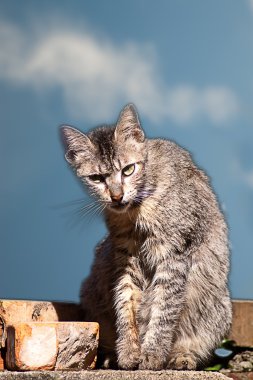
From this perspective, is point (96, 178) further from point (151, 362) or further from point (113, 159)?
point (151, 362)

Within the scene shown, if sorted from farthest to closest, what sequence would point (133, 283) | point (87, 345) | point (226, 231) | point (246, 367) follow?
point (246, 367) < point (226, 231) < point (133, 283) < point (87, 345)

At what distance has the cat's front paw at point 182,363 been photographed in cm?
457

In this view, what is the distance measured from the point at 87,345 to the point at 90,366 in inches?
7.7

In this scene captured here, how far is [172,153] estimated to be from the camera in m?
4.83

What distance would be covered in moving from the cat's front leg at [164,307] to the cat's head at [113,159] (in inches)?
17.3

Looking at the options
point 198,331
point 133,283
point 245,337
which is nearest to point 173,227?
point 133,283

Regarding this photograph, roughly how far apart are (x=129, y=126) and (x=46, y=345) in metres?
1.37

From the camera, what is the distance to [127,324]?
4527mm

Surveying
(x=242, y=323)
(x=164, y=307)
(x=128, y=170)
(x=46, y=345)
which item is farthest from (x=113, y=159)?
(x=242, y=323)

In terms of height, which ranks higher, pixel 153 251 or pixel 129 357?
pixel 153 251

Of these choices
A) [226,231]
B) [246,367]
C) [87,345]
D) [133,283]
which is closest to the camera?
[87,345]

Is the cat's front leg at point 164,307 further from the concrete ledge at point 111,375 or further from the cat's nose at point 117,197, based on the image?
the cat's nose at point 117,197

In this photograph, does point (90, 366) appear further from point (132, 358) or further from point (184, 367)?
point (184, 367)

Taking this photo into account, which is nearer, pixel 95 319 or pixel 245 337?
pixel 95 319
